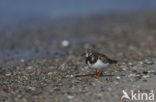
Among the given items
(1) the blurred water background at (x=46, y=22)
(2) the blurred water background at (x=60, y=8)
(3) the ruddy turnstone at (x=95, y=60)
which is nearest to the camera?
(3) the ruddy turnstone at (x=95, y=60)

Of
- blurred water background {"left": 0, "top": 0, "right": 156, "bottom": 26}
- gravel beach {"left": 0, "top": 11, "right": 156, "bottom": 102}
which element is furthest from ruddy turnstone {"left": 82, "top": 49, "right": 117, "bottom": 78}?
blurred water background {"left": 0, "top": 0, "right": 156, "bottom": 26}

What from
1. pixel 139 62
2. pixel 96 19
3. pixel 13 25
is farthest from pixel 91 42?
pixel 96 19

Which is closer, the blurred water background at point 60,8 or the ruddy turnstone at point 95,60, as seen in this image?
the ruddy turnstone at point 95,60

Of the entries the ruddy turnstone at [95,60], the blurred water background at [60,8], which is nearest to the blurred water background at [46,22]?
the blurred water background at [60,8]

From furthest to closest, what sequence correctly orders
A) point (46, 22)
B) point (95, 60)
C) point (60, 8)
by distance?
point (60, 8) → point (46, 22) → point (95, 60)

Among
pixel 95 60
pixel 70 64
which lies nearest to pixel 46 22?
pixel 70 64

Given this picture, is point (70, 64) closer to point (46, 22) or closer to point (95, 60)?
point (95, 60)

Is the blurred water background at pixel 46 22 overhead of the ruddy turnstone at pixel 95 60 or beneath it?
overhead

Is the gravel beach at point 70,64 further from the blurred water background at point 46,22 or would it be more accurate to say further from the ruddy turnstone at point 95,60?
the ruddy turnstone at point 95,60

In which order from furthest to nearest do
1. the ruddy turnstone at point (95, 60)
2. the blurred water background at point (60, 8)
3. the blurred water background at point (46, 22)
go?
the blurred water background at point (60, 8) → the blurred water background at point (46, 22) → the ruddy turnstone at point (95, 60)
